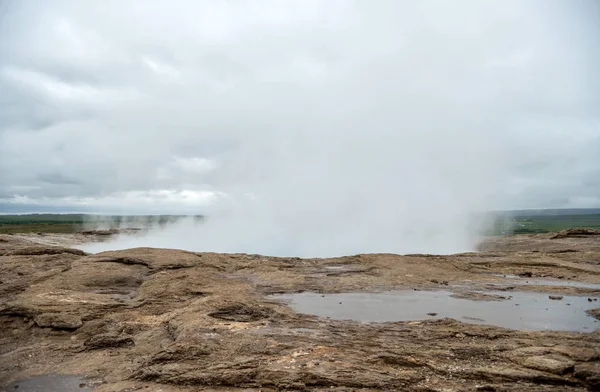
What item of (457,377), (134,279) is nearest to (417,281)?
(457,377)

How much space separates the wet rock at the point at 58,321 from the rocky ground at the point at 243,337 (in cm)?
3

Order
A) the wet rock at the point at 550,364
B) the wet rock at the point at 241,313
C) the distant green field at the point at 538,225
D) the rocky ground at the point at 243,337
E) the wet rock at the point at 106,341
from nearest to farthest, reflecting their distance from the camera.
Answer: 1. the wet rock at the point at 550,364
2. the rocky ground at the point at 243,337
3. the wet rock at the point at 106,341
4. the wet rock at the point at 241,313
5. the distant green field at the point at 538,225

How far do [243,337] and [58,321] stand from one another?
490 centimetres

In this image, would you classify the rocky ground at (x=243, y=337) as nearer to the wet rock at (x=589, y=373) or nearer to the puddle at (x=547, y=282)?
the wet rock at (x=589, y=373)

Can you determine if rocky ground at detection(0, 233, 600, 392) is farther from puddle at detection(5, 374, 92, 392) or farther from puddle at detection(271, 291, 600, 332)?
puddle at detection(271, 291, 600, 332)

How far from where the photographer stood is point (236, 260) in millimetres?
19562

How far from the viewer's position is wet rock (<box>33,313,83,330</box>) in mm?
9477

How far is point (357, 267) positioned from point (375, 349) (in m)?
11.2

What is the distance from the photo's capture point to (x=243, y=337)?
795 cm

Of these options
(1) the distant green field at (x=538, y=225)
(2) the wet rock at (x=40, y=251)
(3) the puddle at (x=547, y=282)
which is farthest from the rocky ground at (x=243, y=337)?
(1) the distant green field at (x=538, y=225)

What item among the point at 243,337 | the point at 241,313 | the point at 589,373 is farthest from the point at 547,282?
the point at 243,337

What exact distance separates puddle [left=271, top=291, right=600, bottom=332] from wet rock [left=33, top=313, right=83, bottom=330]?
532cm

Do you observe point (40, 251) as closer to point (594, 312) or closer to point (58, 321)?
point (58, 321)

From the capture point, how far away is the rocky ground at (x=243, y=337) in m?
6.12
